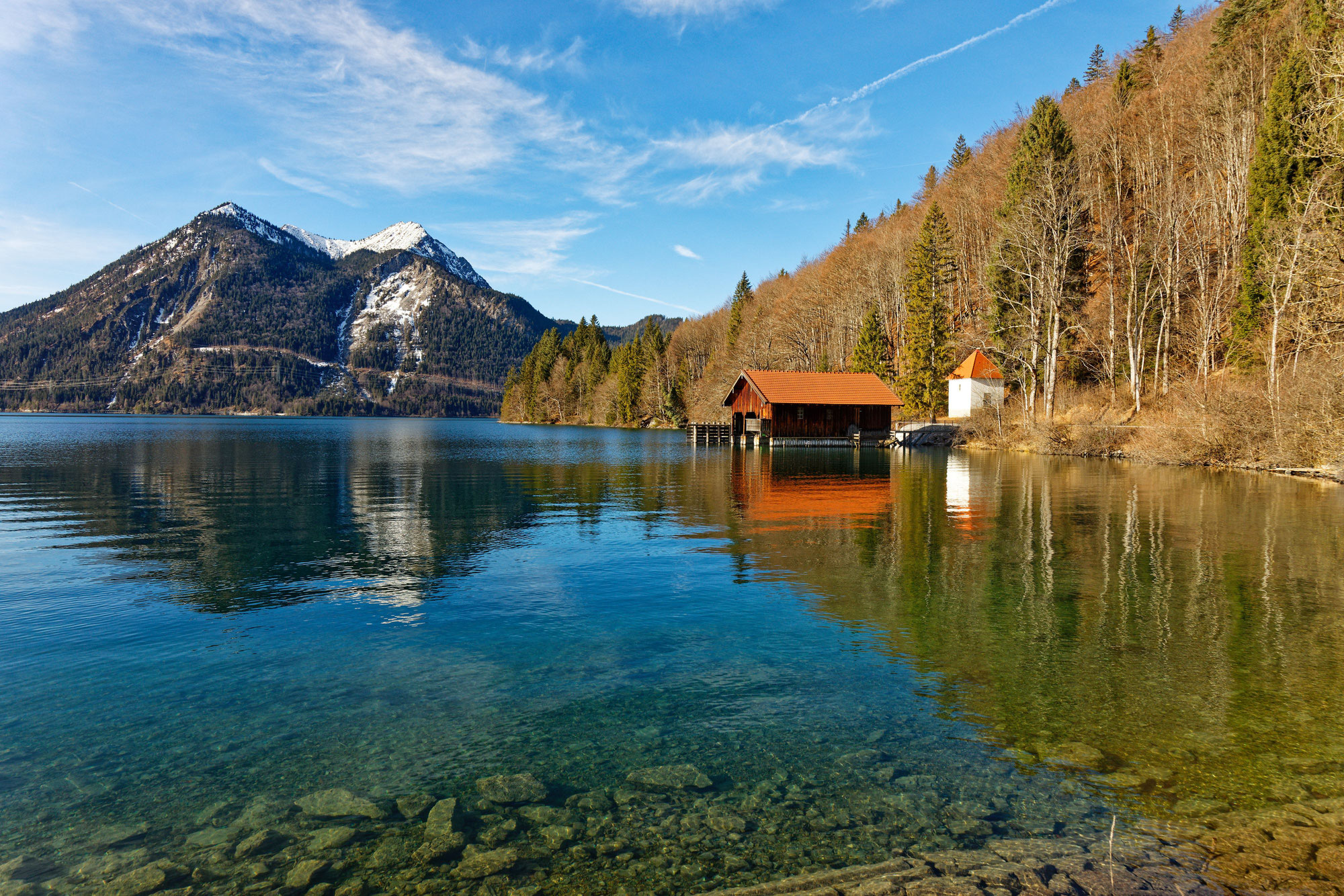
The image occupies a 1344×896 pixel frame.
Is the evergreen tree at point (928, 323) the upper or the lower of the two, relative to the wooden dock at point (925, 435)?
upper

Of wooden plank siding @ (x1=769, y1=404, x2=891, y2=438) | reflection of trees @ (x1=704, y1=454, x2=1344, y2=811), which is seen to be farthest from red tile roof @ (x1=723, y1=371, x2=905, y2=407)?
reflection of trees @ (x1=704, y1=454, x2=1344, y2=811)

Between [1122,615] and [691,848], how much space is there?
8.05 meters

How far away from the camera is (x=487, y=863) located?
4.50m

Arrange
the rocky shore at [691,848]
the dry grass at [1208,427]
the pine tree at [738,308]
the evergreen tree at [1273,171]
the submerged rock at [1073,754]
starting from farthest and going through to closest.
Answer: the pine tree at [738,308] → the evergreen tree at [1273,171] → the dry grass at [1208,427] → the submerged rock at [1073,754] → the rocky shore at [691,848]

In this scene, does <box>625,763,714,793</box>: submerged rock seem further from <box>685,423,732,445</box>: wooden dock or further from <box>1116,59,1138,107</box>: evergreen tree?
<box>1116,59,1138,107</box>: evergreen tree

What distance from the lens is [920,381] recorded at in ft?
215

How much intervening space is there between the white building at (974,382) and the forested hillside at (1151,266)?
2063 millimetres

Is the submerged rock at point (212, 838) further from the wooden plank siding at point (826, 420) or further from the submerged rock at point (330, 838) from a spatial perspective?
the wooden plank siding at point (826, 420)

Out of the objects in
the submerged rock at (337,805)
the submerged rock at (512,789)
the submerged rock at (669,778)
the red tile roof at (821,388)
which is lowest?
the submerged rock at (337,805)

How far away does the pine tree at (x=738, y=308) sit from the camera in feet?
349

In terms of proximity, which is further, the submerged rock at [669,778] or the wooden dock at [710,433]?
the wooden dock at [710,433]

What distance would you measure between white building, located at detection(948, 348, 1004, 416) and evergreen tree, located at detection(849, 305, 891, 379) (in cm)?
865

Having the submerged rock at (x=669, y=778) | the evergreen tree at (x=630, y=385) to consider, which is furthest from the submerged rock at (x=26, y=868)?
the evergreen tree at (x=630, y=385)

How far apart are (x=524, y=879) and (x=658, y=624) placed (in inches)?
214
